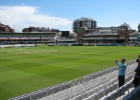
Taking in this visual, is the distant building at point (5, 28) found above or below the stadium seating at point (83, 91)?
above

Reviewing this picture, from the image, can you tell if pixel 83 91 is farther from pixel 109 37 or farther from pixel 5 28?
pixel 5 28

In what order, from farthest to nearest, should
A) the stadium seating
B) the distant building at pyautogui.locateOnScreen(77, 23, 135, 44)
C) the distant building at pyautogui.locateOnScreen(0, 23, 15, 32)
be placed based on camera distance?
the distant building at pyautogui.locateOnScreen(0, 23, 15, 32) < the distant building at pyautogui.locateOnScreen(77, 23, 135, 44) < the stadium seating

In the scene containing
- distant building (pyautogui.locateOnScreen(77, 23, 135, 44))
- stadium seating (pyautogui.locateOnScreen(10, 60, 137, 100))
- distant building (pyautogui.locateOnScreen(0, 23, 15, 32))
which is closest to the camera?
stadium seating (pyautogui.locateOnScreen(10, 60, 137, 100))

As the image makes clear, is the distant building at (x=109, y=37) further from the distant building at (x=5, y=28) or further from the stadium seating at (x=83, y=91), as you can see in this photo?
the stadium seating at (x=83, y=91)

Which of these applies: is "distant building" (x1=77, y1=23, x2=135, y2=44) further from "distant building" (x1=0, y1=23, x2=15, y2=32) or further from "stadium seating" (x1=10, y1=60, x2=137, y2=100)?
"stadium seating" (x1=10, y1=60, x2=137, y2=100)

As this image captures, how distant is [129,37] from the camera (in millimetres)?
114250

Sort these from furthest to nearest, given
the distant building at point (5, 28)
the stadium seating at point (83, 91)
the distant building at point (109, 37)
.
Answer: the distant building at point (5, 28) < the distant building at point (109, 37) < the stadium seating at point (83, 91)

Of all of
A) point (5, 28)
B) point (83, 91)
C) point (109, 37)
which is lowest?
point (83, 91)

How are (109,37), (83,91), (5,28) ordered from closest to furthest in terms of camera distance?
(83,91)
(109,37)
(5,28)

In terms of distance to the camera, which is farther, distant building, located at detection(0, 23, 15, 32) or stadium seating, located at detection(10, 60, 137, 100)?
distant building, located at detection(0, 23, 15, 32)

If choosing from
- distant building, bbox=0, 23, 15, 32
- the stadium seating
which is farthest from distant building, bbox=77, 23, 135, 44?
the stadium seating

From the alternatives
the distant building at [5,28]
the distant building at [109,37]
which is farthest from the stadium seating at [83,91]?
the distant building at [5,28]

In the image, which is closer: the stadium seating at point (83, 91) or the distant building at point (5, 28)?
the stadium seating at point (83, 91)

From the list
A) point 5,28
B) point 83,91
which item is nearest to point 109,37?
point 5,28
